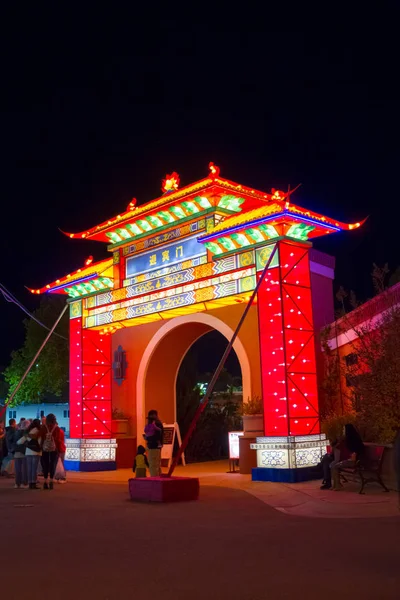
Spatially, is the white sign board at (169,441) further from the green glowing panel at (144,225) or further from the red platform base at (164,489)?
the red platform base at (164,489)

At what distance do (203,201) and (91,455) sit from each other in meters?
7.63

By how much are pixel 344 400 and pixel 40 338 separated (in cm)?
2114

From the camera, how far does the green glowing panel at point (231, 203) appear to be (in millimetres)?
15298

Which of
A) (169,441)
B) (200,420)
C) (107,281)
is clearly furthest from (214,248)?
(200,420)

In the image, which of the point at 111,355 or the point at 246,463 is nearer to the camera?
the point at 246,463

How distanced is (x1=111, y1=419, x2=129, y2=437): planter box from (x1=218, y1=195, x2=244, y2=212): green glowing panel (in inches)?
282

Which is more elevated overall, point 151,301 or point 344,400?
point 151,301

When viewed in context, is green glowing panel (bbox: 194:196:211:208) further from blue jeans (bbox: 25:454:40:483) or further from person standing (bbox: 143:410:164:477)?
blue jeans (bbox: 25:454:40:483)

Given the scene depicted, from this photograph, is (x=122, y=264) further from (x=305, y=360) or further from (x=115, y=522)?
(x=115, y=522)

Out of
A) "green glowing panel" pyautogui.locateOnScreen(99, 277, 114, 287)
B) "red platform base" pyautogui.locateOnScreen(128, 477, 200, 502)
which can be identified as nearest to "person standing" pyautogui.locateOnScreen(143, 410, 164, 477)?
"red platform base" pyautogui.locateOnScreen(128, 477, 200, 502)

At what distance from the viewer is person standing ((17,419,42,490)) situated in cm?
1283

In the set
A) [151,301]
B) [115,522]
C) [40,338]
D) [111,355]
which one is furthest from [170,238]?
[40,338]

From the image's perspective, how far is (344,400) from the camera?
16.2 m

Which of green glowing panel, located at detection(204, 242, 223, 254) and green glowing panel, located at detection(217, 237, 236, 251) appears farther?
green glowing panel, located at detection(204, 242, 223, 254)
